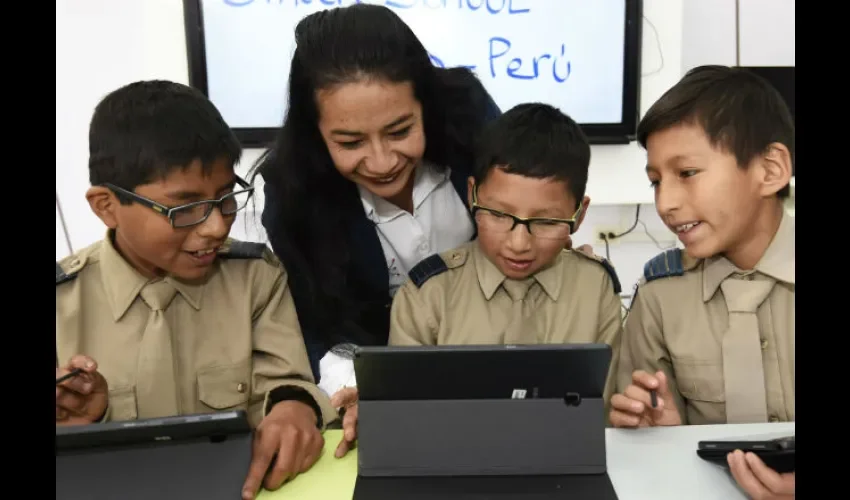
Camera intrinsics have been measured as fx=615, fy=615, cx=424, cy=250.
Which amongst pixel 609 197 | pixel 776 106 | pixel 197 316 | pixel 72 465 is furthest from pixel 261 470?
pixel 609 197

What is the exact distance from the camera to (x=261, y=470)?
0.88 metres

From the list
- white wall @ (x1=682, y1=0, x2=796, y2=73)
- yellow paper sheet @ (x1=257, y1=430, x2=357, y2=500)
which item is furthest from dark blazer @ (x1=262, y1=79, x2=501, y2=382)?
white wall @ (x1=682, y1=0, x2=796, y2=73)

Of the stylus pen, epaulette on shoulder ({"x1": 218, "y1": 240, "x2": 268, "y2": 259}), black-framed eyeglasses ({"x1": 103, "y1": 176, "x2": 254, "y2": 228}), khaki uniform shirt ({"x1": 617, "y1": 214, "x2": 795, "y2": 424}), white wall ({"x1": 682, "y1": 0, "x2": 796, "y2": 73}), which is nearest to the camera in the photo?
the stylus pen

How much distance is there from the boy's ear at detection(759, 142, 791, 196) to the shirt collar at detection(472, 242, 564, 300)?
1.44 feet

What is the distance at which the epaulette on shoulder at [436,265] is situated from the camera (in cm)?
135

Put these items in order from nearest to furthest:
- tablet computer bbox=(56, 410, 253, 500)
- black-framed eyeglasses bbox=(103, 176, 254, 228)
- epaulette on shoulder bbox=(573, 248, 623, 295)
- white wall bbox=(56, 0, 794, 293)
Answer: tablet computer bbox=(56, 410, 253, 500) < black-framed eyeglasses bbox=(103, 176, 254, 228) < epaulette on shoulder bbox=(573, 248, 623, 295) < white wall bbox=(56, 0, 794, 293)

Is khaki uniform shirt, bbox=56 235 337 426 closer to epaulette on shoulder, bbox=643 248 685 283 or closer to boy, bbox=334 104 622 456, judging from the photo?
boy, bbox=334 104 622 456

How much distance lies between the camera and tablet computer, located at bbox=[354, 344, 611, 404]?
2.67 ft

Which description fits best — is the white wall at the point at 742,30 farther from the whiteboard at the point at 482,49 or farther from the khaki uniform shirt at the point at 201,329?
the khaki uniform shirt at the point at 201,329

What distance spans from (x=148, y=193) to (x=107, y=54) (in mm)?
1321

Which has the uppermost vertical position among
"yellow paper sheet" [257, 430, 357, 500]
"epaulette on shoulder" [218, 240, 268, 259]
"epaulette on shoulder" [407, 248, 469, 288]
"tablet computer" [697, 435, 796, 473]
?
"epaulette on shoulder" [218, 240, 268, 259]

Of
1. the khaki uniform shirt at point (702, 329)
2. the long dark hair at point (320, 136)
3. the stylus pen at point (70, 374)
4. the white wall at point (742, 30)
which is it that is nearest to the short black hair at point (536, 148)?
the long dark hair at point (320, 136)

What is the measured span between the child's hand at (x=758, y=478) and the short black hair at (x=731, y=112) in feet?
1.94
